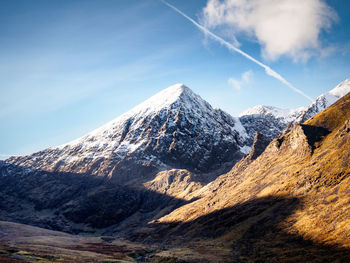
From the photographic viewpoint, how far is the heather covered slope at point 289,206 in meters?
74.9

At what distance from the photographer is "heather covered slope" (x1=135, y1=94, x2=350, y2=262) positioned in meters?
74.9

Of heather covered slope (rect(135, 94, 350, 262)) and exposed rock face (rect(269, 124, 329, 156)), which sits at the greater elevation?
exposed rock face (rect(269, 124, 329, 156))

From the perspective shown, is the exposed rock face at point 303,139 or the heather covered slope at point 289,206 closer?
the heather covered slope at point 289,206

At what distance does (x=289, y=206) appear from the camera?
103m

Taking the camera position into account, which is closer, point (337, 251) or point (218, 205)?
point (337, 251)

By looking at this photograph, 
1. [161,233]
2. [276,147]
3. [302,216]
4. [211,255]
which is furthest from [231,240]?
[276,147]

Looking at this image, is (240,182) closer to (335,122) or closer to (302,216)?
(335,122)

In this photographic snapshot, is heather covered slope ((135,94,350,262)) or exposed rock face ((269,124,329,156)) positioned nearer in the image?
heather covered slope ((135,94,350,262))

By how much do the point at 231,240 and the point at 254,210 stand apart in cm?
2192

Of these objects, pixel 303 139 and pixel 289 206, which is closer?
pixel 289 206

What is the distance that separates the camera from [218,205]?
15138 centimetres

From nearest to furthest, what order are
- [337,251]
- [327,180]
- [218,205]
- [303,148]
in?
[337,251] → [327,180] → [303,148] → [218,205]

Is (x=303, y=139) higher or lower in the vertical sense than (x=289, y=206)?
higher

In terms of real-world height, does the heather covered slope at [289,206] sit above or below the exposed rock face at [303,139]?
below
